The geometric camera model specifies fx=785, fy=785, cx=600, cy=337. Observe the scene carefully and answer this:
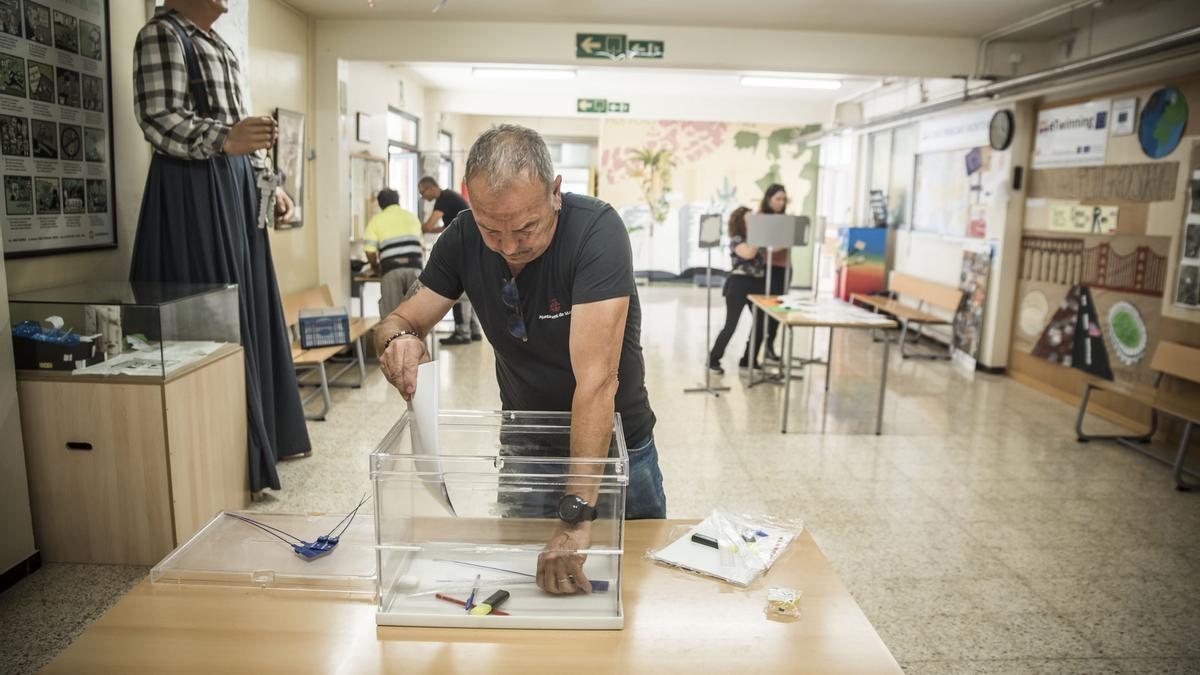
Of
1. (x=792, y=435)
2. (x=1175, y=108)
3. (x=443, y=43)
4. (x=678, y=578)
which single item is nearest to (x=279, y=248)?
(x=443, y=43)

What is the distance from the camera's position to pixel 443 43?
6746mm

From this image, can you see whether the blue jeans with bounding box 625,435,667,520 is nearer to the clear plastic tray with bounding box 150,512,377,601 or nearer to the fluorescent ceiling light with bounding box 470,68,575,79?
the clear plastic tray with bounding box 150,512,377,601

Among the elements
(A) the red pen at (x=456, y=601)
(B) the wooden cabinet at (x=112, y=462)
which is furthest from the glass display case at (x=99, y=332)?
(A) the red pen at (x=456, y=601)

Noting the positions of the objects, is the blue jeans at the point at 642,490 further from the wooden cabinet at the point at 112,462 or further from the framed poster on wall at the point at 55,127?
the framed poster on wall at the point at 55,127

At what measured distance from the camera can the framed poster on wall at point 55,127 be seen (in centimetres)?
305

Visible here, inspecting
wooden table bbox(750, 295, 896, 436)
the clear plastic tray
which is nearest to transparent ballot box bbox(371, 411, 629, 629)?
the clear plastic tray

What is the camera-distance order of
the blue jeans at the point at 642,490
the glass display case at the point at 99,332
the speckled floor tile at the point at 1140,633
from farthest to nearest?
the glass display case at the point at 99,332, the speckled floor tile at the point at 1140,633, the blue jeans at the point at 642,490

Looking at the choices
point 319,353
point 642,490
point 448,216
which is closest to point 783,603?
point 642,490

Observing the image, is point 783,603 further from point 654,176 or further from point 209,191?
point 654,176

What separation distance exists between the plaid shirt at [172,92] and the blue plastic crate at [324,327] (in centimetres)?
244

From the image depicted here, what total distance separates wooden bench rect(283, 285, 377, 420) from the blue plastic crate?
0.05m

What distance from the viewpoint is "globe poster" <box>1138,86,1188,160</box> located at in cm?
533

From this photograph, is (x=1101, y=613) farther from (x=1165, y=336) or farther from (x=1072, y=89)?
(x=1072, y=89)

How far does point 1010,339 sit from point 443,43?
5.85 metres
